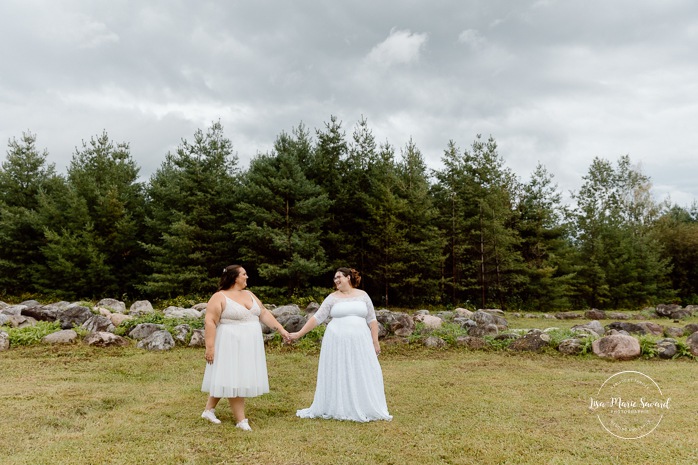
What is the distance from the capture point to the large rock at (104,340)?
10.4 metres

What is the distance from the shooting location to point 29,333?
10750 mm

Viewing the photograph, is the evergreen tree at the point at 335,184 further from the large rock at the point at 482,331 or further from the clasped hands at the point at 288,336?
the clasped hands at the point at 288,336

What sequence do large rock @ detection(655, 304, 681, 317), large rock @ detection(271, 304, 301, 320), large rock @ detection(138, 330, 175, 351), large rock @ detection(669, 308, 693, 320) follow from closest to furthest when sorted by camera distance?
large rock @ detection(138, 330, 175, 351) < large rock @ detection(271, 304, 301, 320) < large rock @ detection(669, 308, 693, 320) < large rock @ detection(655, 304, 681, 317)

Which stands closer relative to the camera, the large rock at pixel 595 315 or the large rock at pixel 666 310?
the large rock at pixel 595 315

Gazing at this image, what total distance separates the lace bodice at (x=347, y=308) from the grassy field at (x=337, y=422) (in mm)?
1270

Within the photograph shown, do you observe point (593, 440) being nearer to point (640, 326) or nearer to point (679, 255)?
point (640, 326)

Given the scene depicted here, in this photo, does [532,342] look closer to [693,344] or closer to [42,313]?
[693,344]

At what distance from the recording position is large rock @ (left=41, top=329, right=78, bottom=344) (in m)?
10.6

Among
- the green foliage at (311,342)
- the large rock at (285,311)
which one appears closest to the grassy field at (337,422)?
the green foliage at (311,342)

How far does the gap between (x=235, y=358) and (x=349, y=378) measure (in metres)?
1.38

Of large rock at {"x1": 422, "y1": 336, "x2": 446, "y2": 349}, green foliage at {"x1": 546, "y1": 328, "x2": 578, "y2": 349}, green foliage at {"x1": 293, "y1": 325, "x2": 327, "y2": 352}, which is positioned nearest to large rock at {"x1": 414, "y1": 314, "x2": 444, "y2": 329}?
large rock at {"x1": 422, "y1": 336, "x2": 446, "y2": 349}

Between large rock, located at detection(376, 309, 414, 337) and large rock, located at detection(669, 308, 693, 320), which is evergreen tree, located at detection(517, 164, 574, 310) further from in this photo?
large rock, located at detection(376, 309, 414, 337)

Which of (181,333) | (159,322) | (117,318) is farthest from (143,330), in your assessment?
Answer: (117,318)

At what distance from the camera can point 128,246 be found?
86.5 feet
